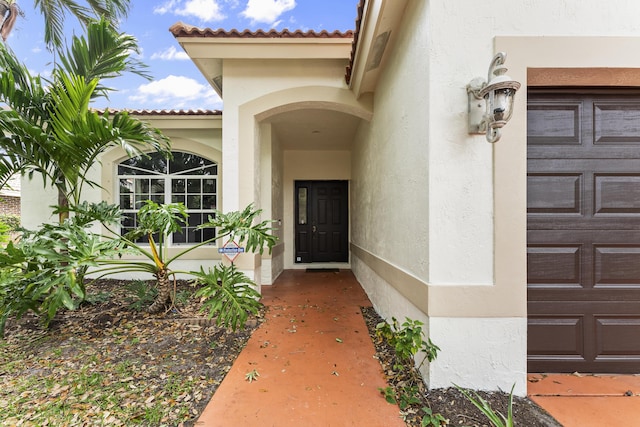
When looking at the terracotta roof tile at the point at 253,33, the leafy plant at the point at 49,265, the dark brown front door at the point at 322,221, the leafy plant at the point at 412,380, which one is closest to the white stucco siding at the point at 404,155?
the leafy plant at the point at 412,380

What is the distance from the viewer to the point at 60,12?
19.6 feet

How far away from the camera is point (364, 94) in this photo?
12.3 feet

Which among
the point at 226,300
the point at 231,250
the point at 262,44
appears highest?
the point at 262,44

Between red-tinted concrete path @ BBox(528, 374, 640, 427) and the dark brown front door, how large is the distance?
5.00 meters

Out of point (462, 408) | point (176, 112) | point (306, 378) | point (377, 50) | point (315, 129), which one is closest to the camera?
point (462, 408)

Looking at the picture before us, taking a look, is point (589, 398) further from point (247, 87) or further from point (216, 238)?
point (247, 87)

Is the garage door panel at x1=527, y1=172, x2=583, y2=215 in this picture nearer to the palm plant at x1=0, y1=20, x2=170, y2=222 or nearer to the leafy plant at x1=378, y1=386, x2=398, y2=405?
the leafy plant at x1=378, y1=386, x2=398, y2=405

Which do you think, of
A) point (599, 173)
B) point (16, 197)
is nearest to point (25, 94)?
point (599, 173)

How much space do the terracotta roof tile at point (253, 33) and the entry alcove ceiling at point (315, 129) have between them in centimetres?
Result: 120

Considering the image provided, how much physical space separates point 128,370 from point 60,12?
8203mm

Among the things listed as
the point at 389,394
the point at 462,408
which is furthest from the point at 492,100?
the point at 389,394

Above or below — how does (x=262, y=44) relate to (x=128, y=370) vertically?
above

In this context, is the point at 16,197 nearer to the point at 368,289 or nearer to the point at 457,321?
the point at 368,289

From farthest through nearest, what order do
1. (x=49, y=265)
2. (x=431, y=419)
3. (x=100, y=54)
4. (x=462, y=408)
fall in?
(x=100, y=54), (x=49, y=265), (x=462, y=408), (x=431, y=419)
